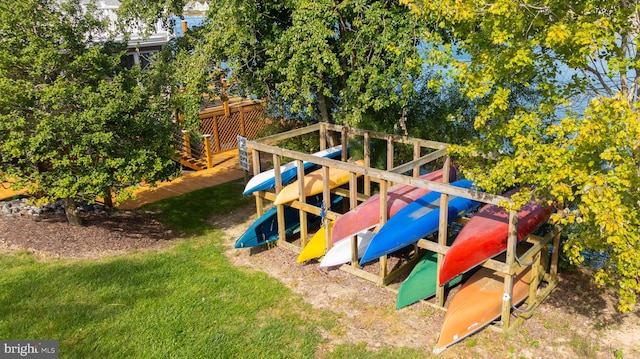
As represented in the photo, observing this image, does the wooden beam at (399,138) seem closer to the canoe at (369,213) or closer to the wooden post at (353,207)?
the canoe at (369,213)

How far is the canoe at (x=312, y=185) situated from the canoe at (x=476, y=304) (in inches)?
145

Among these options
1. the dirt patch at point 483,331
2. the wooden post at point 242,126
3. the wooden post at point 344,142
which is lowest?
the dirt patch at point 483,331

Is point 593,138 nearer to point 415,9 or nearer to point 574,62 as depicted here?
point 574,62

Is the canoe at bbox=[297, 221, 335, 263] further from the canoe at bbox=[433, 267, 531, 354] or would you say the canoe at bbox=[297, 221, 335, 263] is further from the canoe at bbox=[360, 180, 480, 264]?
the canoe at bbox=[433, 267, 531, 354]

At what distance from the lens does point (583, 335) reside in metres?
8.45

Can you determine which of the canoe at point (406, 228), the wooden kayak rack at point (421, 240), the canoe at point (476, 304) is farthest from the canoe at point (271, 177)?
the canoe at point (476, 304)

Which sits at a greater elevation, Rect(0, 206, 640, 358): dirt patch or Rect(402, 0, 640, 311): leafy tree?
Rect(402, 0, 640, 311): leafy tree

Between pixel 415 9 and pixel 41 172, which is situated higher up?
pixel 415 9

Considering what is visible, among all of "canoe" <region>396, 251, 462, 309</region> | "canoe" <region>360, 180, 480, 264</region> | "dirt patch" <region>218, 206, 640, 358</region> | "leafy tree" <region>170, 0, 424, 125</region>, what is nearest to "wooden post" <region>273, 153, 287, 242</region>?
"dirt patch" <region>218, 206, 640, 358</region>

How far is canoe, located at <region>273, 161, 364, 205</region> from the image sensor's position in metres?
11.2

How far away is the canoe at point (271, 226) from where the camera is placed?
1144 cm

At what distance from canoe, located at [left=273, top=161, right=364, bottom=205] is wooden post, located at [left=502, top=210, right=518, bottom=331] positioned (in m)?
4.14

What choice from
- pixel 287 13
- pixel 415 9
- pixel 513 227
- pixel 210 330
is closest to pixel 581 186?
pixel 513 227

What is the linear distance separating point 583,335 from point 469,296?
1864mm
